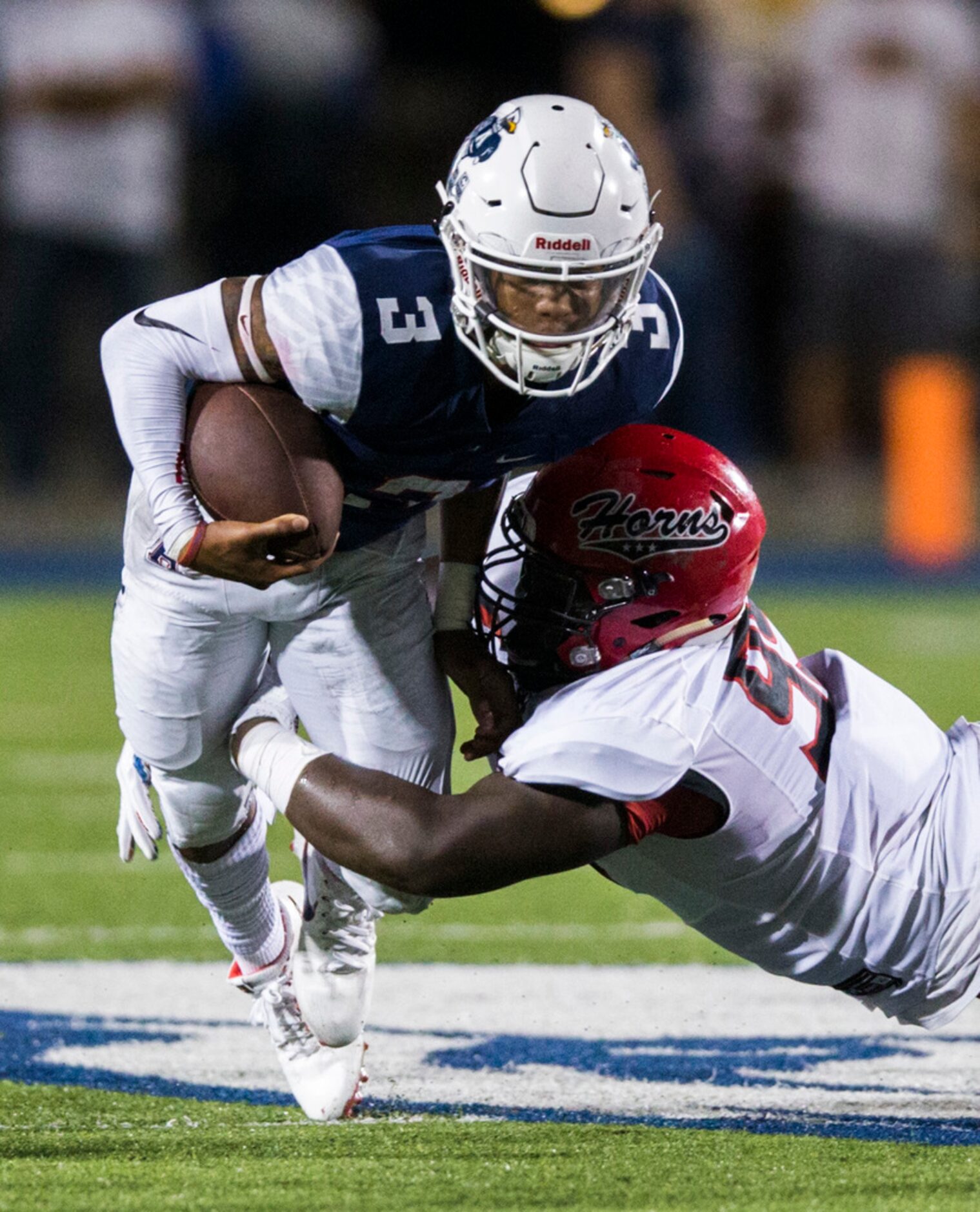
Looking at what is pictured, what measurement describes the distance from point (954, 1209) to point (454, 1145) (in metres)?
0.64

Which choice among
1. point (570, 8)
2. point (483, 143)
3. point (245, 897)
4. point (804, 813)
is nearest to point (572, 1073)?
point (245, 897)

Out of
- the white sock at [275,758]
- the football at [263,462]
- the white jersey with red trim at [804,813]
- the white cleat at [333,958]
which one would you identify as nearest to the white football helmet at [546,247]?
the football at [263,462]

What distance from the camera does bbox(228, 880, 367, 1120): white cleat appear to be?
2930 millimetres

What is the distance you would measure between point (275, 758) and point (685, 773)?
53 cm

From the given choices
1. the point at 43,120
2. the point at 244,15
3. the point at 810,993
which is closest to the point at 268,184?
the point at 244,15

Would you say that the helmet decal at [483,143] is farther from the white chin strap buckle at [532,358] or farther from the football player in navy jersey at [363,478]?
the white chin strap buckle at [532,358]

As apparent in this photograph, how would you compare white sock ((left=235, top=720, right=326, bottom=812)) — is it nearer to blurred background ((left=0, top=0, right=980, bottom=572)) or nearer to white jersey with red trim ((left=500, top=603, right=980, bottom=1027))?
white jersey with red trim ((left=500, top=603, right=980, bottom=1027))

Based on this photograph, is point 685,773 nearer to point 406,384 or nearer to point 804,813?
point 804,813

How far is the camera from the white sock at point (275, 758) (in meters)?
2.66

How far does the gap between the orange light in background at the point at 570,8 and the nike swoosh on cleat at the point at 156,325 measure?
611 cm

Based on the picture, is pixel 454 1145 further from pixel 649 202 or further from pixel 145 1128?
pixel 649 202

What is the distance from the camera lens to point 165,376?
2750 millimetres

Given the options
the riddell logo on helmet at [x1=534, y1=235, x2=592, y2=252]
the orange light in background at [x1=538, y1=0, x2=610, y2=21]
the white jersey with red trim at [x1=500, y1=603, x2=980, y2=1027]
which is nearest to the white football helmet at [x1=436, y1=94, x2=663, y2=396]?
the riddell logo on helmet at [x1=534, y1=235, x2=592, y2=252]

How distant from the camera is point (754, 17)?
897 centimetres
